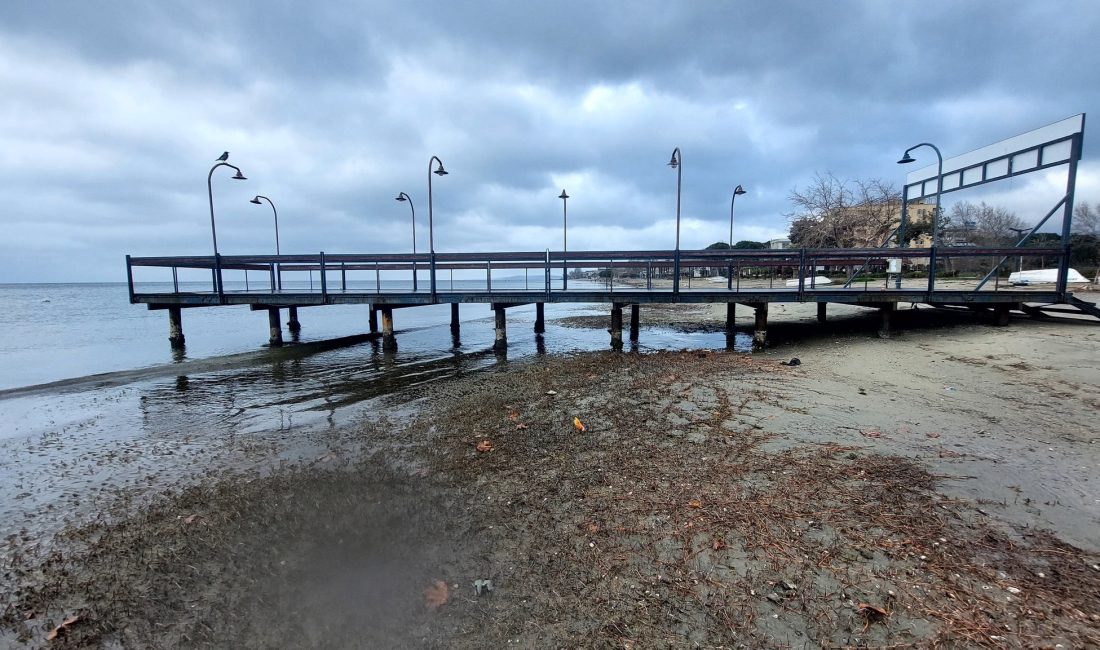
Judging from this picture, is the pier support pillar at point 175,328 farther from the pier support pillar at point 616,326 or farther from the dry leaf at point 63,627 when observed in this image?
the dry leaf at point 63,627

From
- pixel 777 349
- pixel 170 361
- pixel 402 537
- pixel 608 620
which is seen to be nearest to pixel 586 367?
pixel 777 349

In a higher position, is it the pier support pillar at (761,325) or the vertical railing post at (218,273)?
the vertical railing post at (218,273)

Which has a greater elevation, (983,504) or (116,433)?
(983,504)

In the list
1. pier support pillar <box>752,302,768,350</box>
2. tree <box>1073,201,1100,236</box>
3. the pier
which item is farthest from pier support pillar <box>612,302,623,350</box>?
tree <box>1073,201,1100,236</box>

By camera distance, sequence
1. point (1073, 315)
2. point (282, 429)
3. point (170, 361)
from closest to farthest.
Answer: point (282, 429) → point (1073, 315) → point (170, 361)

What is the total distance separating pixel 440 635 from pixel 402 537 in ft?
4.38

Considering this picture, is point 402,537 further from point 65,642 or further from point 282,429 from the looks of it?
point 282,429

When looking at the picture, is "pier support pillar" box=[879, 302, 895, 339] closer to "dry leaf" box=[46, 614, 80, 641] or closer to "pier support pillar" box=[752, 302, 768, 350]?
"pier support pillar" box=[752, 302, 768, 350]

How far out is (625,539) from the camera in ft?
12.2

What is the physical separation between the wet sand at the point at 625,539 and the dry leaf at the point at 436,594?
0.06ft

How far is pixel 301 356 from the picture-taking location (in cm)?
1641

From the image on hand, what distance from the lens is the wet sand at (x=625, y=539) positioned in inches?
112

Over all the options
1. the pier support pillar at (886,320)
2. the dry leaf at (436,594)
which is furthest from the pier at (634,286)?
the dry leaf at (436,594)

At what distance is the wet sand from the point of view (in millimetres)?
2854
